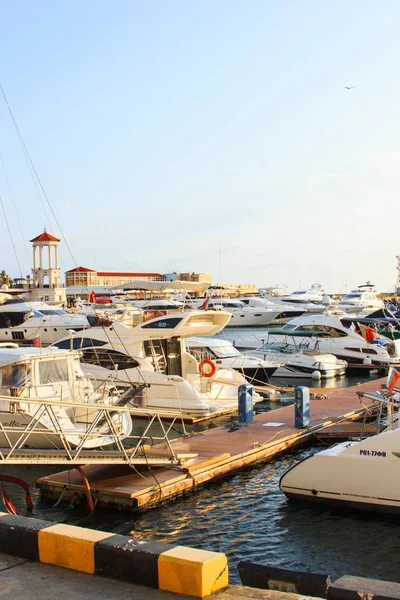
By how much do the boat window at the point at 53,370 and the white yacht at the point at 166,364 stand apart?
412 cm

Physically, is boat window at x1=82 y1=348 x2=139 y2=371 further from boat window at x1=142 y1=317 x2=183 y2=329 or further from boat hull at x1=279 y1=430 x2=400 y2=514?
boat hull at x1=279 y1=430 x2=400 y2=514

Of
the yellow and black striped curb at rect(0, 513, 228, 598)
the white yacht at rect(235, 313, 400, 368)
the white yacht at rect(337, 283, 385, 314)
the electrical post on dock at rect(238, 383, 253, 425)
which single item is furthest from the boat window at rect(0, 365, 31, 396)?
the white yacht at rect(337, 283, 385, 314)

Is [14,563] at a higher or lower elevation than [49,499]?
higher

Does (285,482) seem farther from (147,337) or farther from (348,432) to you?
(147,337)

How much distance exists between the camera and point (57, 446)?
1627cm

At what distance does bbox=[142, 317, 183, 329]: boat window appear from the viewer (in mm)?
23984

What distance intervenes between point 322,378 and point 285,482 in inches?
800

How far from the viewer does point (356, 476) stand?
1280cm

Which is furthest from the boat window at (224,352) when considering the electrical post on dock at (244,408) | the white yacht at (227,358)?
the electrical post on dock at (244,408)

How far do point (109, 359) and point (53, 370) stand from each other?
6.95 m

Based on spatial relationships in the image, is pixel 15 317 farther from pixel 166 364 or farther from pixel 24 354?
pixel 24 354

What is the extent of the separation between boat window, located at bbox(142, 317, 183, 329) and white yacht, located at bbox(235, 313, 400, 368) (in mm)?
13814

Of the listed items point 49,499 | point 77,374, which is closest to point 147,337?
point 77,374

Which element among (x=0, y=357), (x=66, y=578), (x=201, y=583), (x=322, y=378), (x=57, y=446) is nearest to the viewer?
(x=201, y=583)
